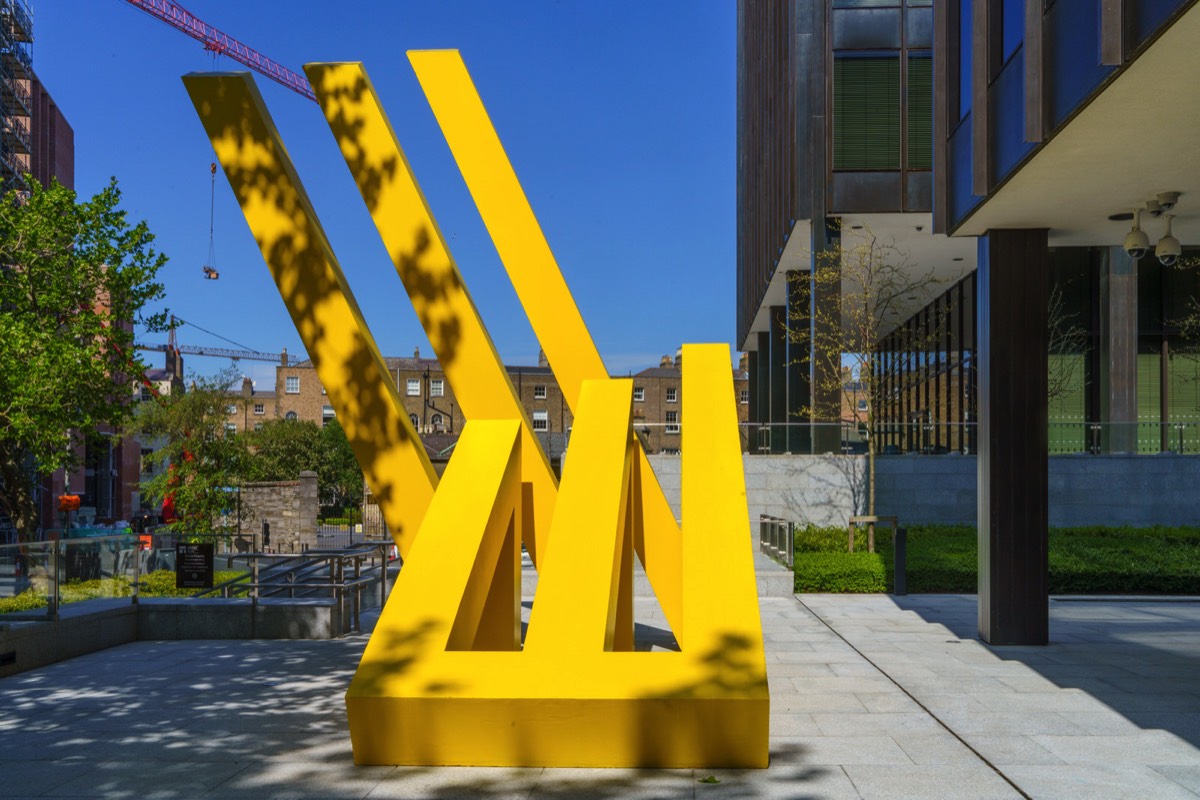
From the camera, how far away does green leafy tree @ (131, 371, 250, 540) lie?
113 ft

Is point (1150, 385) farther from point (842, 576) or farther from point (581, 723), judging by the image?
point (581, 723)

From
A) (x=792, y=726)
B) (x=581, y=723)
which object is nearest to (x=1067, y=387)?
(x=792, y=726)

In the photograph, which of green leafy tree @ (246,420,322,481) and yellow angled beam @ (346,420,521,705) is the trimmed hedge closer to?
yellow angled beam @ (346,420,521,705)

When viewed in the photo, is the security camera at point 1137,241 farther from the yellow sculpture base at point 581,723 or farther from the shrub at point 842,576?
the shrub at point 842,576

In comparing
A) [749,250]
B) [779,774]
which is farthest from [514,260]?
[749,250]

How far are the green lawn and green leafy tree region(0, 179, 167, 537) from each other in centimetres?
1659

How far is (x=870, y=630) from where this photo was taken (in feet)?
45.5

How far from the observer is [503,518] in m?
8.35

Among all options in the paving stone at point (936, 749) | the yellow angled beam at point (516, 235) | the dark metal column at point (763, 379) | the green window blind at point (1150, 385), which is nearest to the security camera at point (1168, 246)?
the yellow angled beam at point (516, 235)

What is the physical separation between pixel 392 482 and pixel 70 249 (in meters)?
19.2

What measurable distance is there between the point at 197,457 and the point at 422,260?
29612 mm

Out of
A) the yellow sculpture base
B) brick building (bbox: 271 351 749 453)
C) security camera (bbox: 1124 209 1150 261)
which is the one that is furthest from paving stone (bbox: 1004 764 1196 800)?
brick building (bbox: 271 351 749 453)

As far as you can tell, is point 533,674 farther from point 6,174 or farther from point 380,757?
point 6,174

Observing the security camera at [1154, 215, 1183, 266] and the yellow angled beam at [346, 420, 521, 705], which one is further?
the security camera at [1154, 215, 1183, 266]
